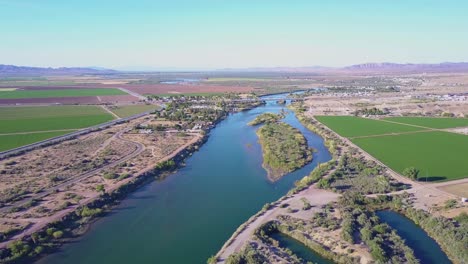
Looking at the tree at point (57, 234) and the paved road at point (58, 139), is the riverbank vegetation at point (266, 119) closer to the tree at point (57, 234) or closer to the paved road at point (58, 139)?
the paved road at point (58, 139)

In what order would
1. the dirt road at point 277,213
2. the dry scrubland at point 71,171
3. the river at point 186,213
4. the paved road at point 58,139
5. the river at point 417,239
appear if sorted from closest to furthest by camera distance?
the river at point 417,239, the dirt road at point 277,213, the river at point 186,213, the dry scrubland at point 71,171, the paved road at point 58,139

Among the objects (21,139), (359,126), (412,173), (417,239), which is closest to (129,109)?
(21,139)

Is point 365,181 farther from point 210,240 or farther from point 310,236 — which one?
point 210,240

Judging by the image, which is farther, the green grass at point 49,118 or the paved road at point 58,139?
the green grass at point 49,118

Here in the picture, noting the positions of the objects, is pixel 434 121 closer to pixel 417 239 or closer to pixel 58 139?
pixel 417 239

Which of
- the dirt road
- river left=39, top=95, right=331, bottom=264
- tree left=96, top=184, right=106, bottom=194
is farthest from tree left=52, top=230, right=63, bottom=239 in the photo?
the dirt road

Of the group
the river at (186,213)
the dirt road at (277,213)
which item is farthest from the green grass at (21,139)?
the dirt road at (277,213)

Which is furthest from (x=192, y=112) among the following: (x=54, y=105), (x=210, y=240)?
(x=210, y=240)
